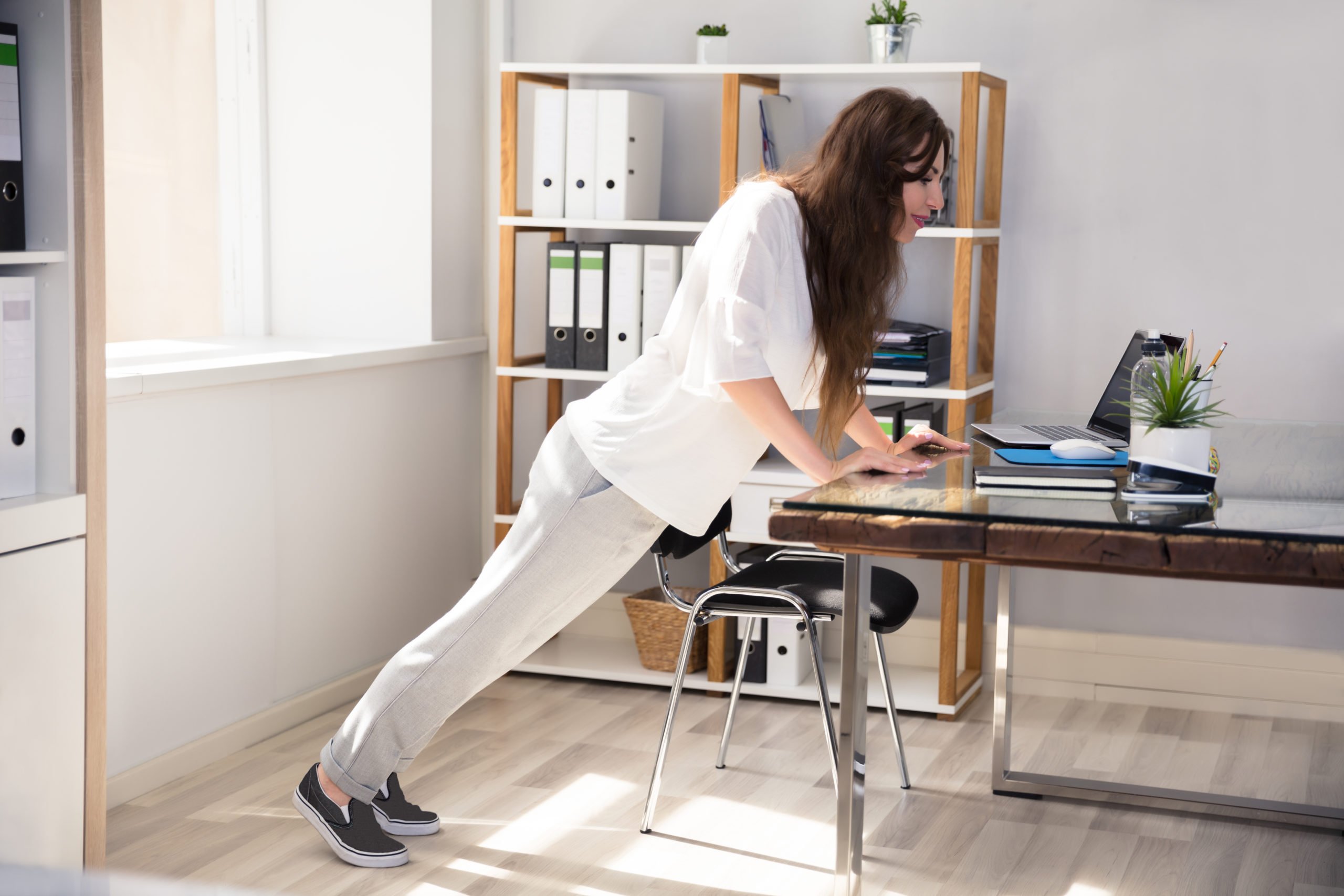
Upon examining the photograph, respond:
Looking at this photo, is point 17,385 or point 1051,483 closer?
point 1051,483

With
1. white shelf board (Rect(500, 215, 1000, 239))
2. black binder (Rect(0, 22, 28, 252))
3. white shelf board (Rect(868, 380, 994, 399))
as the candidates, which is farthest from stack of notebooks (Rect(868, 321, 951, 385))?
black binder (Rect(0, 22, 28, 252))

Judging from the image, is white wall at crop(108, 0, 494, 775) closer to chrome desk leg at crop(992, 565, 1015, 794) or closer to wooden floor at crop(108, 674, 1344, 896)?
wooden floor at crop(108, 674, 1344, 896)

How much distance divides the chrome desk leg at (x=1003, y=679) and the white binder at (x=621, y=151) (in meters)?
1.38

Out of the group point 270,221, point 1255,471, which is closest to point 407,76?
point 270,221

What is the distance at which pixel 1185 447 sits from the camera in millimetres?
1898

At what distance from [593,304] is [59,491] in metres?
1.68

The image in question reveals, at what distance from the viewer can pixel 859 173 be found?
6.81ft

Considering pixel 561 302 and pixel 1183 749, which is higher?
pixel 561 302

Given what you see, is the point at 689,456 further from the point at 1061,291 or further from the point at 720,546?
the point at 1061,291

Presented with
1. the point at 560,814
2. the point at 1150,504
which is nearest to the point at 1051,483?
the point at 1150,504

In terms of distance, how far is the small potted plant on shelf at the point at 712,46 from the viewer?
11.7 ft

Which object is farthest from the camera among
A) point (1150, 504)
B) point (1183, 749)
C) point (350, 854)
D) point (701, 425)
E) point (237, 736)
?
point (1183, 749)

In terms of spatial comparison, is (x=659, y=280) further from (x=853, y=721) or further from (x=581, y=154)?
(x=853, y=721)

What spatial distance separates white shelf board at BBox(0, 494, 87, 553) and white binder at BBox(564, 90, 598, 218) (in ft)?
5.65
